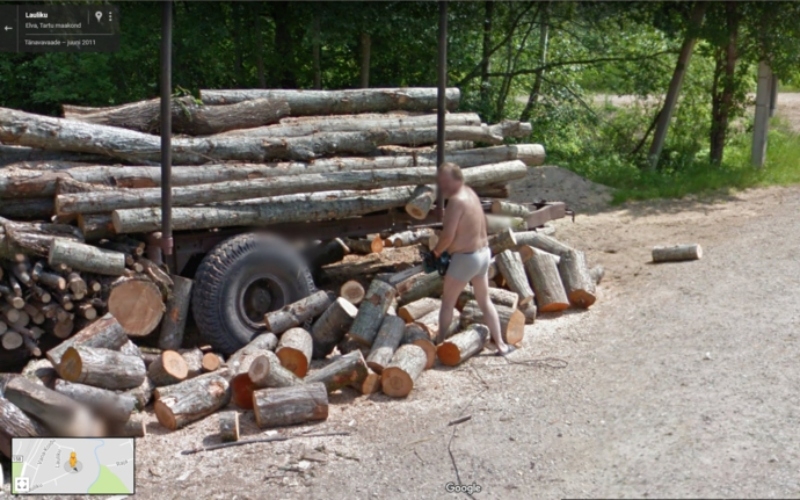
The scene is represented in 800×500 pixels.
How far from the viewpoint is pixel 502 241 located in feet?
33.9

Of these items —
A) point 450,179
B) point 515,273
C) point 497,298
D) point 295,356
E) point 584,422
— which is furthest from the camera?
point 515,273

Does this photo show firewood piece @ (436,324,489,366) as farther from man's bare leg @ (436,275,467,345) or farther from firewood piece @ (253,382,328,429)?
firewood piece @ (253,382,328,429)

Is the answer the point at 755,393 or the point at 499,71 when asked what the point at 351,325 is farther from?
the point at 499,71

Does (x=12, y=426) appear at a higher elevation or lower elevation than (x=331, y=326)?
lower

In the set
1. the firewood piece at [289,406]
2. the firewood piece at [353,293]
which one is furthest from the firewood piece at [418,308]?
the firewood piece at [289,406]

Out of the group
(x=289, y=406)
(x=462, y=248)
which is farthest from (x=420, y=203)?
(x=289, y=406)

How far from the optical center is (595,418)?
7.07 metres

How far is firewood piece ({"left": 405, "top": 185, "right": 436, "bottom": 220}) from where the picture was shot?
33.1 ft

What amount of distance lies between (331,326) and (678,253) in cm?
442

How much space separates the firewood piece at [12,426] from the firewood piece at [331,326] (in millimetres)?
2749

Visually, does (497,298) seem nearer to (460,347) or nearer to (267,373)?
(460,347)

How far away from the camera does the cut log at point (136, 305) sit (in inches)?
331

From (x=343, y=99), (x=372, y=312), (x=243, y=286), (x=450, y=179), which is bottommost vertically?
(x=372, y=312)

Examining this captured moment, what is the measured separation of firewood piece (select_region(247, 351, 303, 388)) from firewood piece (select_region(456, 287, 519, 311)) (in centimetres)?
236
